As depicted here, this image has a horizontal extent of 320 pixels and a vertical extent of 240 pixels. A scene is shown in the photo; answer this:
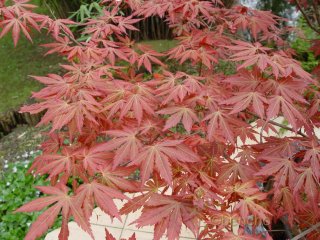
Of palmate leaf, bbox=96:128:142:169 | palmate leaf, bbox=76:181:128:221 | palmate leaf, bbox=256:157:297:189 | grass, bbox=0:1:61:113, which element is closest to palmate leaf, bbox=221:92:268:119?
palmate leaf, bbox=256:157:297:189

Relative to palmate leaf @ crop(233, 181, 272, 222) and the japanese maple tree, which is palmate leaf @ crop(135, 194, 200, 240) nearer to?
the japanese maple tree

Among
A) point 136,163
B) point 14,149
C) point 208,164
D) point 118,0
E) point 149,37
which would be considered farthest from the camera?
point 149,37

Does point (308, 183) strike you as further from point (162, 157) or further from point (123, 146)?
point (123, 146)

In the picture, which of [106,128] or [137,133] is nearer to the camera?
[137,133]

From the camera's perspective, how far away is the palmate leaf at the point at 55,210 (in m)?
0.97

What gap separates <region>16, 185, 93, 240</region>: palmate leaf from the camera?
0.97 metres

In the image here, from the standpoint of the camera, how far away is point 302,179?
1.24 m

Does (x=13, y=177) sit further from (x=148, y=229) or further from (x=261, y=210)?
(x=261, y=210)

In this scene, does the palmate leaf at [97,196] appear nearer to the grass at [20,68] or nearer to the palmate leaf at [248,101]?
the palmate leaf at [248,101]

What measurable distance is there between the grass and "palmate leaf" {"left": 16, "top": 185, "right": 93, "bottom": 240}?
300cm

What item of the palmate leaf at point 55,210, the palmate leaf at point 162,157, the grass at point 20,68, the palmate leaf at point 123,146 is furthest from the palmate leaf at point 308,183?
the grass at point 20,68

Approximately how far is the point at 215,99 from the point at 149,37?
11.6ft

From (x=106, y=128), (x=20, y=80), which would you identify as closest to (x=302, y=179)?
(x=106, y=128)

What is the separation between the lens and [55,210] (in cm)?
101
